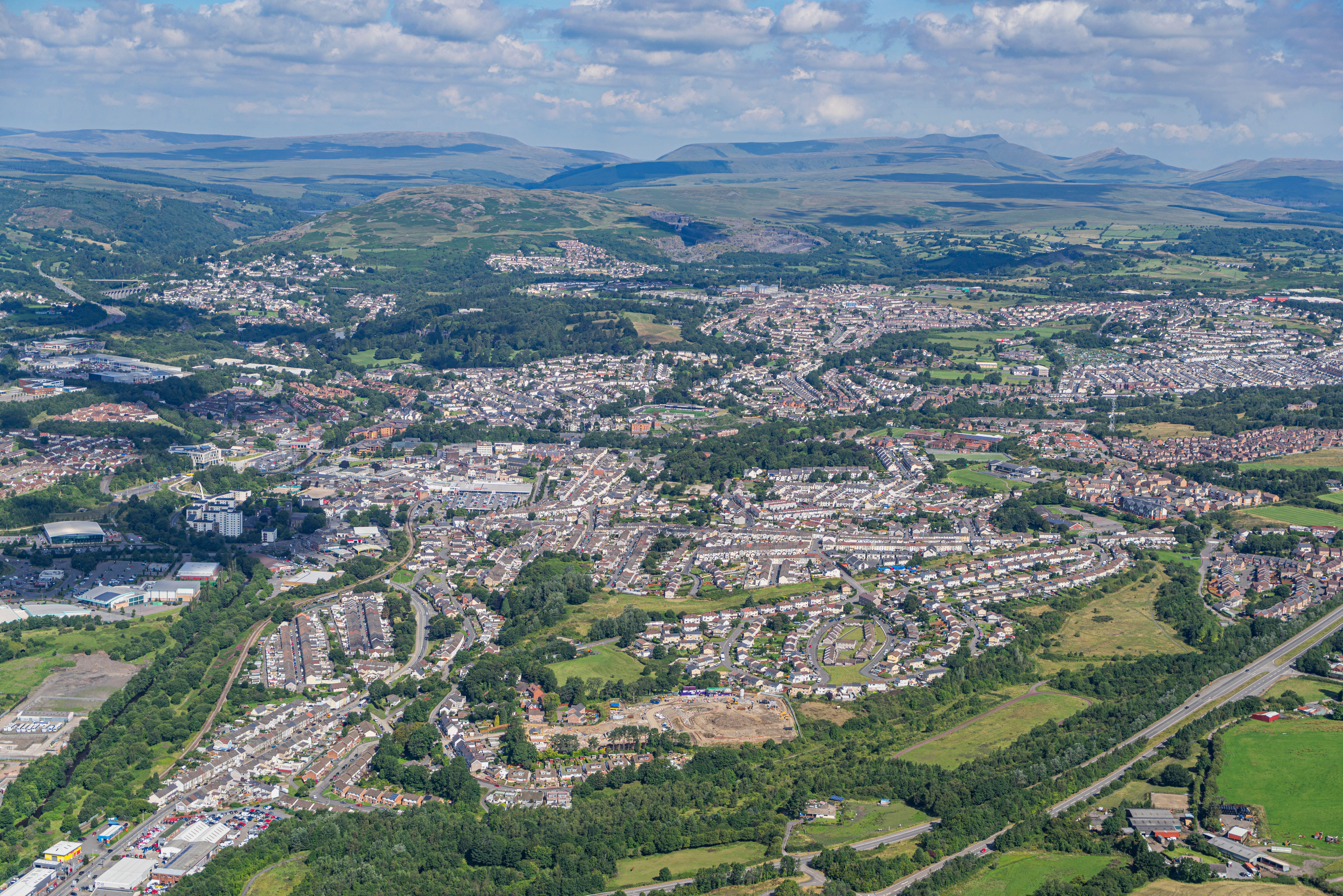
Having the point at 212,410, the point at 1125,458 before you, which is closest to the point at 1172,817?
the point at 1125,458

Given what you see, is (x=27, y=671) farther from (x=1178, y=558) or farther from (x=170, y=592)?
(x=1178, y=558)

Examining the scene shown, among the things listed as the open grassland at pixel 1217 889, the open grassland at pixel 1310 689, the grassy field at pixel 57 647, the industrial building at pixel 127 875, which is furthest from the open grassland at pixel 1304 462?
the industrial building at pixel 127 875

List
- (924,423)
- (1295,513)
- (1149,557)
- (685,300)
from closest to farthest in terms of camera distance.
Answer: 1. (1149,557)
2. (1295,513)
3. (924,423)
4. (685,300)

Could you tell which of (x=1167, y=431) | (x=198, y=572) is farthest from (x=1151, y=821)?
(x=1167, y=431)

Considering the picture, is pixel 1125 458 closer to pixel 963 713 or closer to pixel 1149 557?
pixel 1149 557

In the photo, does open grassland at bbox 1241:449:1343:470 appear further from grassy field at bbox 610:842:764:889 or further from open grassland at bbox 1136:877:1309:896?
grassy field at bbox 610:842:764:889
